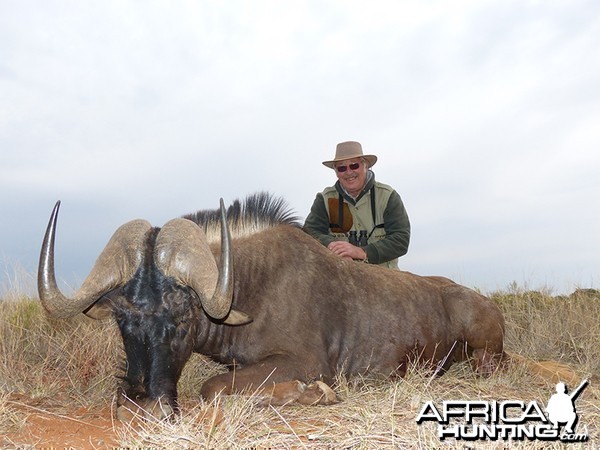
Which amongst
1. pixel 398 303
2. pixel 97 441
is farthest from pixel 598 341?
pixel 97 441

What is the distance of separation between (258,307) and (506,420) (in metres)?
2.16

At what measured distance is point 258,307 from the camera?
5215 millimetres

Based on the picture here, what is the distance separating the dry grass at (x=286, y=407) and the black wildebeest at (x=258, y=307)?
262mm

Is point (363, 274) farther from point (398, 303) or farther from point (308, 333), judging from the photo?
point (308, 333)

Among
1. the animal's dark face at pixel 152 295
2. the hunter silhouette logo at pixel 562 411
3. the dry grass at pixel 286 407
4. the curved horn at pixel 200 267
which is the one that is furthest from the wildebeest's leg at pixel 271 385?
the hunter silhouette logo at pixel 562 411

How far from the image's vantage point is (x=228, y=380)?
4656 millimetres

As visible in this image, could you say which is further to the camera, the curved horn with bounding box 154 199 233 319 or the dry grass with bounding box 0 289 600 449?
the curved horn with bounding box 154 199 233 319

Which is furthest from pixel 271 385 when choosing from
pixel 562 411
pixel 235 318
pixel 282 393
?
pixel 562 411

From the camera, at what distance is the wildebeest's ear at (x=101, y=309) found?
180 inches

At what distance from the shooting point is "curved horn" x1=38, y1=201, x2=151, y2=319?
4.33 metres

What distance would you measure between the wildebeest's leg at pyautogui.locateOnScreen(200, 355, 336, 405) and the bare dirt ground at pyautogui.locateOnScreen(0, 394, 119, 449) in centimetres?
77

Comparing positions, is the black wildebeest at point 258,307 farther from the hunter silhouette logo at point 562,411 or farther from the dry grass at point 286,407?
the hunter silhouette logo at point 562,411

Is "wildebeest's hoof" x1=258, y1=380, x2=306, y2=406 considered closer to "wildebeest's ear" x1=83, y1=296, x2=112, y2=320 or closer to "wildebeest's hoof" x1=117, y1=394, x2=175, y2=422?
"wildebeest's hoof" x1=117, y1=394, x2=175, y2=422

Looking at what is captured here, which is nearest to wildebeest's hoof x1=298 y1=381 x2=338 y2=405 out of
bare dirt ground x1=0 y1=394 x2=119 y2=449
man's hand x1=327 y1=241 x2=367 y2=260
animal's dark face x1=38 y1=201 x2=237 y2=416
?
animal's dark face x1=38 y1=201 x2=237 y2=416
